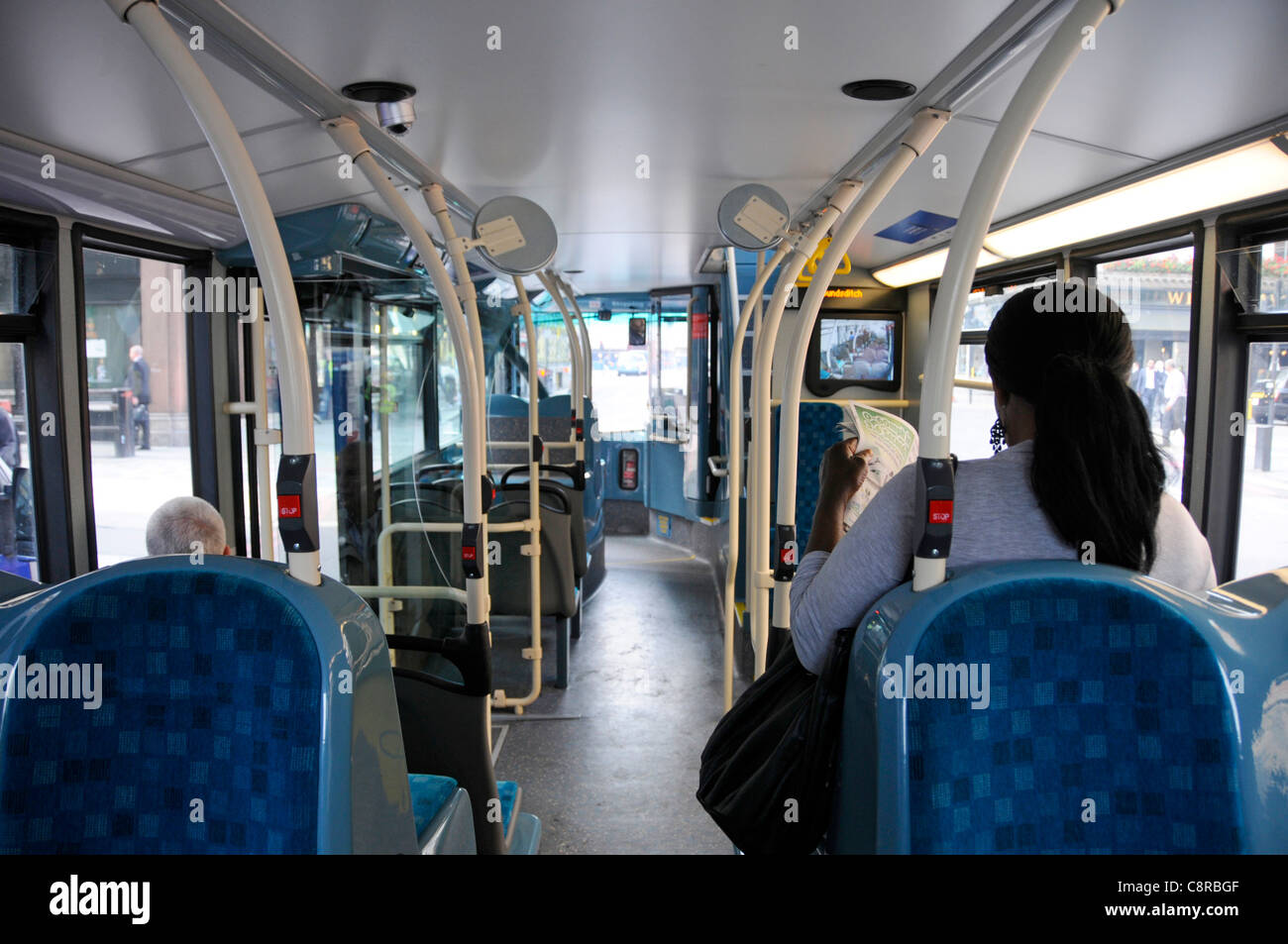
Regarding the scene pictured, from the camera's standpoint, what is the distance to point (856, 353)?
5.63 m

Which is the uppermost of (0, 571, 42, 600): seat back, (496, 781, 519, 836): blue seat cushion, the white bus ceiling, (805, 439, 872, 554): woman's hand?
the white bus ceiling

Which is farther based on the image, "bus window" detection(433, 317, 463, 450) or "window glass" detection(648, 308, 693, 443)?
"window glass" detection(648, 308, 693, 443)

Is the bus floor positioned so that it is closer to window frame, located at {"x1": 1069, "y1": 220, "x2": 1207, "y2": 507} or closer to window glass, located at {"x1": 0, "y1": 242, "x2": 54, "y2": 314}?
window frame, located at {"x1": 1069, "y1": 220, "x2": 1207, "y2": 507}

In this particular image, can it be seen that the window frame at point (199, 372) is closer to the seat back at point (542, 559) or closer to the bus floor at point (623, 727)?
the seat back at point (542, 559)

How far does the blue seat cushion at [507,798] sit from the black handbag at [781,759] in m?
1.77

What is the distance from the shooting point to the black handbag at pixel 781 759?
145 centimetres

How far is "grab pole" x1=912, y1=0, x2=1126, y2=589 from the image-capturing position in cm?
124

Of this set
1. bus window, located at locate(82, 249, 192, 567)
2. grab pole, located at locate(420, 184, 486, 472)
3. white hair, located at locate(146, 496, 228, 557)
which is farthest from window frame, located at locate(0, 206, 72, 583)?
grab pole, located at locate(420, 184, 486, 472)

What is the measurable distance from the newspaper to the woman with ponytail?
1842mm

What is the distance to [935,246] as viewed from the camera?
14.7ft

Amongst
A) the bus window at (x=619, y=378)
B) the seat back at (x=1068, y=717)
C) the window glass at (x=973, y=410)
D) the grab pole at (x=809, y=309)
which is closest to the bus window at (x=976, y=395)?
the window glass at (x=973, y=410)

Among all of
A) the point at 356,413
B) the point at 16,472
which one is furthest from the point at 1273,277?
the point at 16,472
